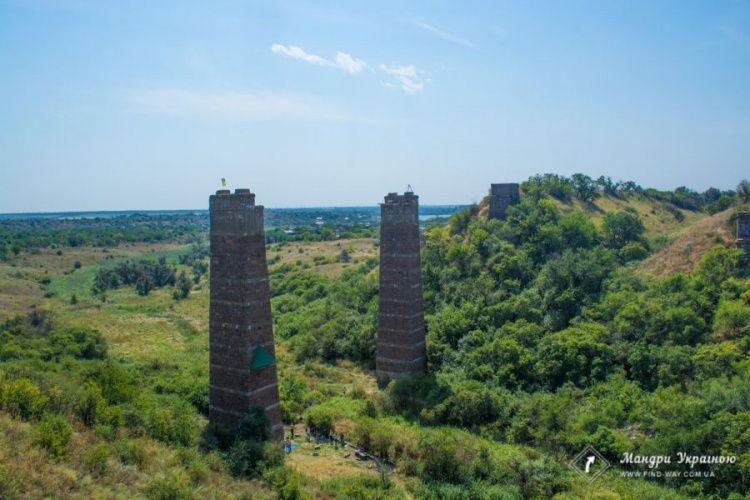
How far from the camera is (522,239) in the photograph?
39469 mm

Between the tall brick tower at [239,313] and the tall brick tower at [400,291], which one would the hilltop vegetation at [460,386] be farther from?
the tall brick tower at [400,291]

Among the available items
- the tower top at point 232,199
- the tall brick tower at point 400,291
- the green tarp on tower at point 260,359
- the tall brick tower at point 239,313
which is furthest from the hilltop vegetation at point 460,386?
the tower top at point 232,199

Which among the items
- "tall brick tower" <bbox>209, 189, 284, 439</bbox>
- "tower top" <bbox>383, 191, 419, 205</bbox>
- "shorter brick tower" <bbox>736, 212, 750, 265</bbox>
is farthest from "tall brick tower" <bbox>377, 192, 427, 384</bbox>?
"shorter brick tower" <bbox>736, 212, 750, 265</bbox>

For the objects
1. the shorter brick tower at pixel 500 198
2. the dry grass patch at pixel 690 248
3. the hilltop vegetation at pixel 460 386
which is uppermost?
the shorter brick tower at pixel 500 198

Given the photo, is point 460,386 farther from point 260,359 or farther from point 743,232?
point 743,232

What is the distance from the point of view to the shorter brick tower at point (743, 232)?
Answer: 2775 centimetres

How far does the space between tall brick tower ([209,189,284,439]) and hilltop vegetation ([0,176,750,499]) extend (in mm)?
1158

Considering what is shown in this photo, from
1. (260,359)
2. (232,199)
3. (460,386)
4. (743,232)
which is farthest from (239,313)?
(743,232)

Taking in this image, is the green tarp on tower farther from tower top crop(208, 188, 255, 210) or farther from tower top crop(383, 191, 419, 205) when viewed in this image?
tower top crop(383, 191, 419, 205)

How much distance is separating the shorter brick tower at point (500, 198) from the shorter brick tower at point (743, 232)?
1815 cm

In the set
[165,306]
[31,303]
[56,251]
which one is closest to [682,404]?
[165,306]

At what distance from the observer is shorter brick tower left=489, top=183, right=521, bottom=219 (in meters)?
44.2

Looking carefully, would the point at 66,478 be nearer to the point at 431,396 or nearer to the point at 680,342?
the point at 431,396

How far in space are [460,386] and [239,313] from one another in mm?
10694
